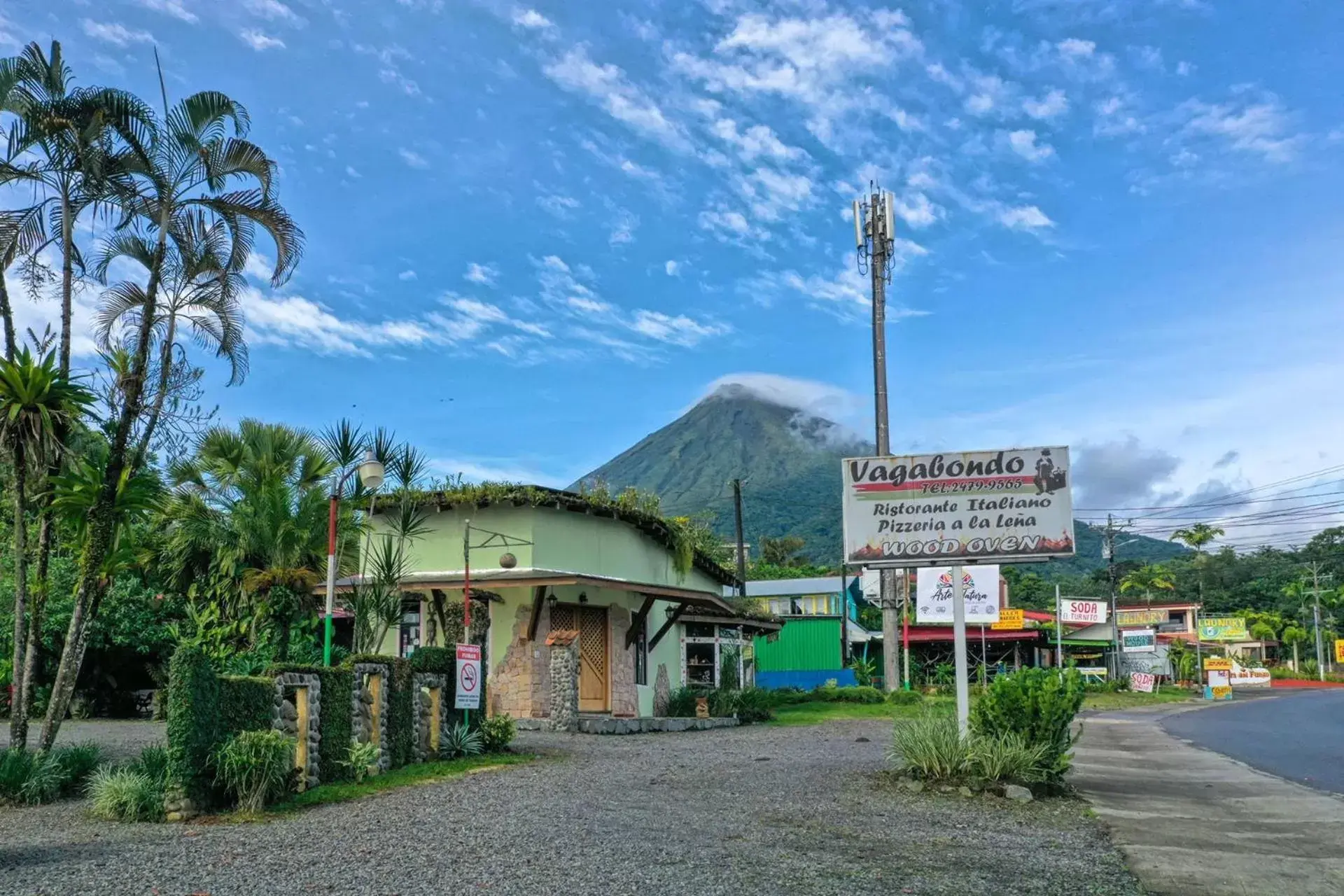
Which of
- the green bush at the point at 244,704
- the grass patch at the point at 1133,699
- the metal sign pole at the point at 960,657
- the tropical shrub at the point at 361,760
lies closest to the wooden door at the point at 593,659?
the tropical shrub at the point at 361,760

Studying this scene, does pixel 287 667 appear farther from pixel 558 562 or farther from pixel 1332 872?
pixel 558 562

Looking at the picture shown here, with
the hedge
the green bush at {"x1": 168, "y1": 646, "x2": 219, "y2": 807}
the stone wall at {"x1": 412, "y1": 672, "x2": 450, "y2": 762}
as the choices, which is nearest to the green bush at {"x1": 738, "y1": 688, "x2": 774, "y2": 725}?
the stone wall at {"x1": 412, "y1": 672, "x2": 450, "y2": 762}

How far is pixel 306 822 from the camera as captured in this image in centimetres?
932

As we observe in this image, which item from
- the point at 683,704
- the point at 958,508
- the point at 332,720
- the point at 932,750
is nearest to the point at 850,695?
the point at 683,704

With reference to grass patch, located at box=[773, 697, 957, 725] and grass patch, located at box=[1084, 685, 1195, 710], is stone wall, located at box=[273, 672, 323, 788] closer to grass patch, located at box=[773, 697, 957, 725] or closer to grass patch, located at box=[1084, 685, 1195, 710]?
grass patch, located at box=[773, 697, 957, 725]

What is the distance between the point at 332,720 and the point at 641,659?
13.1 m

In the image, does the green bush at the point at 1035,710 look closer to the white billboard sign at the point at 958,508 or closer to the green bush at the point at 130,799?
the white billboard sign at the point at 958,508

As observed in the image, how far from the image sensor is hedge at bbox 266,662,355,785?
11.2 meters

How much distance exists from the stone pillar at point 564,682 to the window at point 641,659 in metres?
4.20

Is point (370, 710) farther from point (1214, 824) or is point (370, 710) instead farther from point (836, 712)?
point (836, 712)

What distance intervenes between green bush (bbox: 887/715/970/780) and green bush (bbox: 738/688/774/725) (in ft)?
39.7

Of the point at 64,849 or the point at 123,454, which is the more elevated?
the point at 123,454

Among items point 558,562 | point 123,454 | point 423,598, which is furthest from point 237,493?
point 123,454

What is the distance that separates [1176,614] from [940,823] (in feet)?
254
